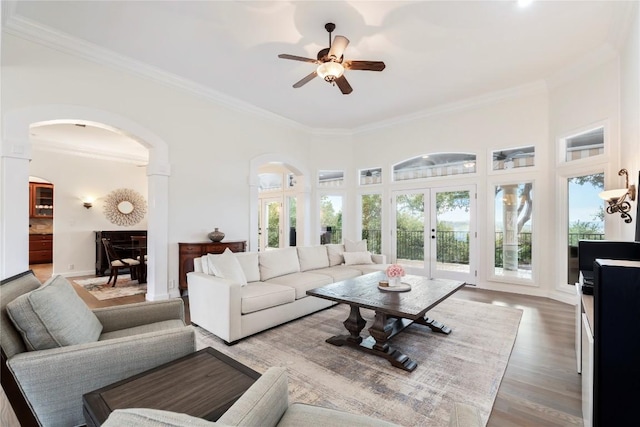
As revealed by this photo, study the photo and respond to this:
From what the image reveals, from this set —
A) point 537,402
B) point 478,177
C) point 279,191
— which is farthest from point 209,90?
point 537,402

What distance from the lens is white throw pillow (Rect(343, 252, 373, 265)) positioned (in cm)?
516

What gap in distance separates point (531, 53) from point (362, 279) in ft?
12.6

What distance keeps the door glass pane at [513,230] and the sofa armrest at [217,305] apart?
185 inches

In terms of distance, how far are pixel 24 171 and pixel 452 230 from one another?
6627 millimetres

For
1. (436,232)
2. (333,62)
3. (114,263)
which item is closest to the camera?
(333,62)

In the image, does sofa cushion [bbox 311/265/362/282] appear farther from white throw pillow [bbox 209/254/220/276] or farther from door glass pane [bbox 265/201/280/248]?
door glass pane [bbox 265/201/280/248]

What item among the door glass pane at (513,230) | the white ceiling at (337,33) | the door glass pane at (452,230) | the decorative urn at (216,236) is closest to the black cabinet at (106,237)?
the decorative urn at (216,236)

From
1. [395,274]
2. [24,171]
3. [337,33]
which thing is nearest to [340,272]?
[395,274]

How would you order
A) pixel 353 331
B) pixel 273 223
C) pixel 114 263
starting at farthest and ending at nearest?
pixel 273 223 → pixel 114 263 → pixel 353 331

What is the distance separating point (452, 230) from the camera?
19.0ft

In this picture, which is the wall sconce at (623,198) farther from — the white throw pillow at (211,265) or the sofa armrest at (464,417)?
the white throw pillow at (211,265)

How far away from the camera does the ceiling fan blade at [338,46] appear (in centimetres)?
292

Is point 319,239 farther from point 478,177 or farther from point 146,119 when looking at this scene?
point 146,119

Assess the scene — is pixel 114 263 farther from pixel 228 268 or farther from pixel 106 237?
pixel 228 268
